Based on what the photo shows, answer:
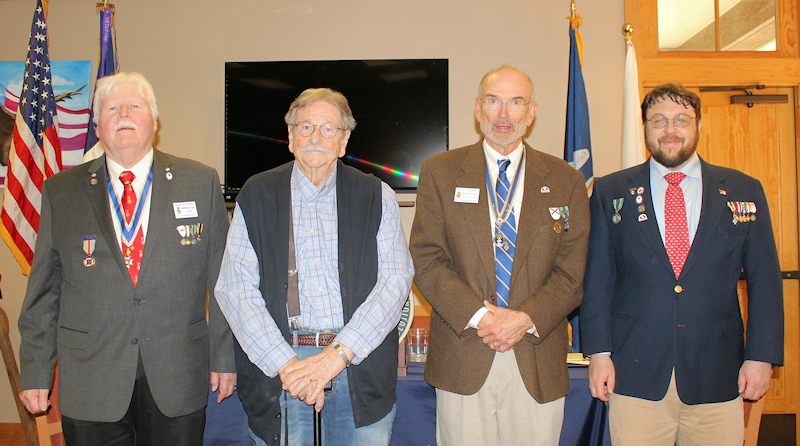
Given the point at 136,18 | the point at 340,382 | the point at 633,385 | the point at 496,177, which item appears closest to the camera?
the point at 340,382

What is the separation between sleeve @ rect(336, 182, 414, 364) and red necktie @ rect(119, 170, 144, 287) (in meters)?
0.82

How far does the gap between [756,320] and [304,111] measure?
1962 millimetres

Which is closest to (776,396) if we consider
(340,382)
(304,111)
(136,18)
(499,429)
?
(499,429)

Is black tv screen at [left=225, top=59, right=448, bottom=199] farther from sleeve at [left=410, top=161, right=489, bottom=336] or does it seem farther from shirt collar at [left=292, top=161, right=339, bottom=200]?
shirt collar at [left=292, top=161, right=339, bottom=200]

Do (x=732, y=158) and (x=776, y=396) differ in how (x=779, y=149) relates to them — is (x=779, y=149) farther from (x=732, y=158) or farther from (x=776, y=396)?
(x=776, y=396)

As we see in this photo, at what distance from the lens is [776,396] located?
411cm

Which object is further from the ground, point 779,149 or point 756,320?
point 779,149

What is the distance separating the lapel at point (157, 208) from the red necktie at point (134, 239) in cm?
4

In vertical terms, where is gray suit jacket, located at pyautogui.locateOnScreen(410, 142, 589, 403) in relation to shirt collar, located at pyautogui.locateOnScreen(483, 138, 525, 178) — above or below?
below

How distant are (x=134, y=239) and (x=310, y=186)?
0.70m

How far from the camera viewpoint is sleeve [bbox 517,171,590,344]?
1.88 meters

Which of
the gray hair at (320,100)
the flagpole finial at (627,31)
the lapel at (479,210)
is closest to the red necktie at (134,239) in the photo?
the gray hair at (320,100)

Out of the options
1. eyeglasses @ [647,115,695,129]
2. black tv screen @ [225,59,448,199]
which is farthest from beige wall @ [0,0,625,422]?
eyeglasses @ [647,115,695,129]

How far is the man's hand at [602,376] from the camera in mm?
1988
